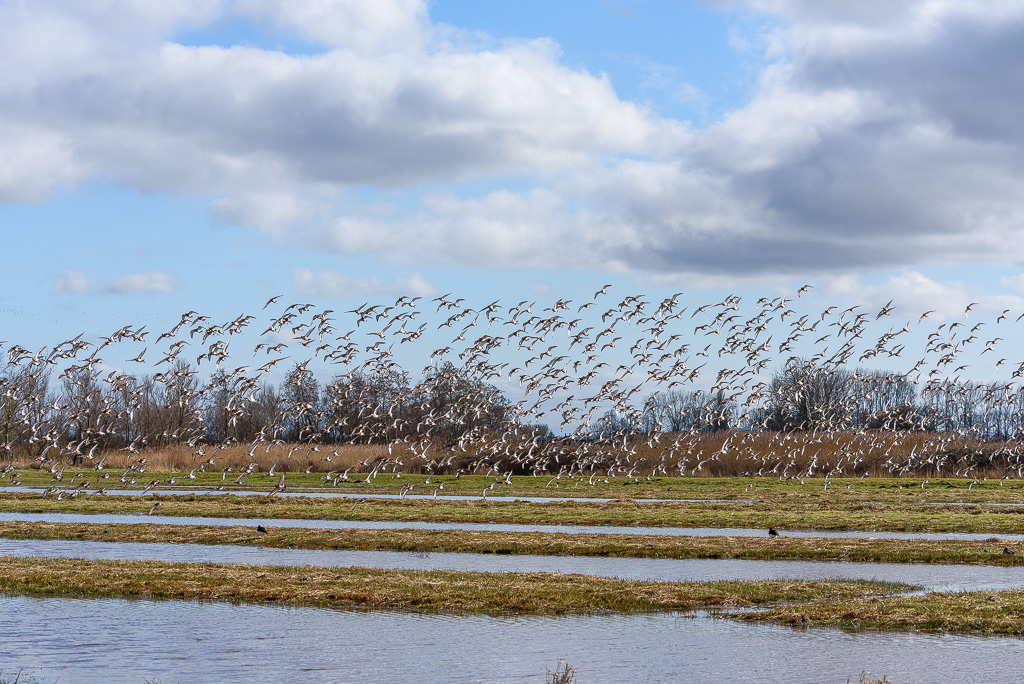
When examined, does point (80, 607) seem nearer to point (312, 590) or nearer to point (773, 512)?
point (312, 590)

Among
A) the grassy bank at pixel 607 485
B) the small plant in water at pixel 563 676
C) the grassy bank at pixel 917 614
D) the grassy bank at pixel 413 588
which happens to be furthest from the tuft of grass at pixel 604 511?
the small plant in water at pixel 563 676

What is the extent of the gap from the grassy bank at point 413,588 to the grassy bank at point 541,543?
17.5ft

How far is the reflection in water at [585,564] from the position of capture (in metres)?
24.5

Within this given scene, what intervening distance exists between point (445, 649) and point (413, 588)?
17.1 feet

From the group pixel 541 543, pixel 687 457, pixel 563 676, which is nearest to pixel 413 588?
pixel 541 543

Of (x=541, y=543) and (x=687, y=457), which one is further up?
(x=687, y=457)

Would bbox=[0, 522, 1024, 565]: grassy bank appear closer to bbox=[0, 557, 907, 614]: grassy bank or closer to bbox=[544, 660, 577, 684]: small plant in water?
bbox=[0, 557, 907, 614]: grassy bank

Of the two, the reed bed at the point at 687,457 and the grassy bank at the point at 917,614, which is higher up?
the reed bed at the point at 687,457

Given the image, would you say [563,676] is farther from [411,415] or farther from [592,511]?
[411,415]

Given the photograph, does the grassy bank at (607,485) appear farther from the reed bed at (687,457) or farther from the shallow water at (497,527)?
the shallow water at (497,527)

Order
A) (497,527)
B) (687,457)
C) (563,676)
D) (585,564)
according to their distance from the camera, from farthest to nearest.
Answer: (687,457), (497,527), (585,564), (563,676)

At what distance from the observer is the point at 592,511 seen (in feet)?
136

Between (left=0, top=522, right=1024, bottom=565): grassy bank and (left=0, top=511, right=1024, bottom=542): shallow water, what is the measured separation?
1605 mm

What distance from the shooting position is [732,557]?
28516 mm
